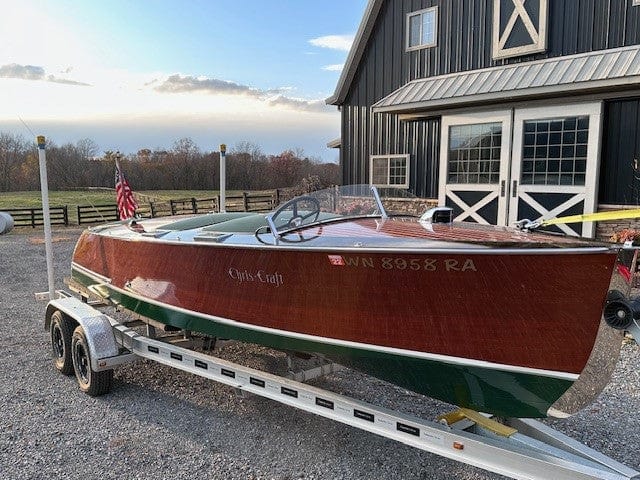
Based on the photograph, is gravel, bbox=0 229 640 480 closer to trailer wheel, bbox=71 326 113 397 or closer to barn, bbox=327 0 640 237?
trailer wheel, bbox=71 326 113 397

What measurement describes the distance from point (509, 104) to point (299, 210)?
22.1 feet

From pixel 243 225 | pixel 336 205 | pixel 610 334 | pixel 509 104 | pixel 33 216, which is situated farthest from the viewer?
pixel 33 216

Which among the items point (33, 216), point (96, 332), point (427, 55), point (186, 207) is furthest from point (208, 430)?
point (33, 216)

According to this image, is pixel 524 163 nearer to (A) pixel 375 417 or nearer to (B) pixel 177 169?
(A) pixel 375 417

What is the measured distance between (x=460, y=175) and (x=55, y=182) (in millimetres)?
31820

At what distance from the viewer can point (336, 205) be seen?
4438mm

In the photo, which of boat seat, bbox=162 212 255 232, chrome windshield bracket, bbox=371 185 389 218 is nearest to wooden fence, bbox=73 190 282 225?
boat seat, bbox=162 212 255 232

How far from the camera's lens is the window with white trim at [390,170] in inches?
483

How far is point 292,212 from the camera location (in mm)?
4242

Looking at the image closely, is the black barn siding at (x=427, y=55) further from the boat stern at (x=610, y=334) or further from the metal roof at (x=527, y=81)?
the boat stern at (x=610, y=334)

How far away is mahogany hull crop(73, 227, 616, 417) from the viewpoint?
104 inches

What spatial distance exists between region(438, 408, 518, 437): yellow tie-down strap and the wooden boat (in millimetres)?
170

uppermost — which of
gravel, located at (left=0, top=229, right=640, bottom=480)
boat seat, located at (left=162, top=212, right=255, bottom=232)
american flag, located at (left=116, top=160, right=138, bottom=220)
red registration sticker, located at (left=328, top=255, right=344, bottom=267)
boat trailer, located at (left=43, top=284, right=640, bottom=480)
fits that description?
american flag, located at (left=116, top=160, right=138, bottom=220)

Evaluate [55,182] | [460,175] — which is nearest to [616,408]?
[460,175]
